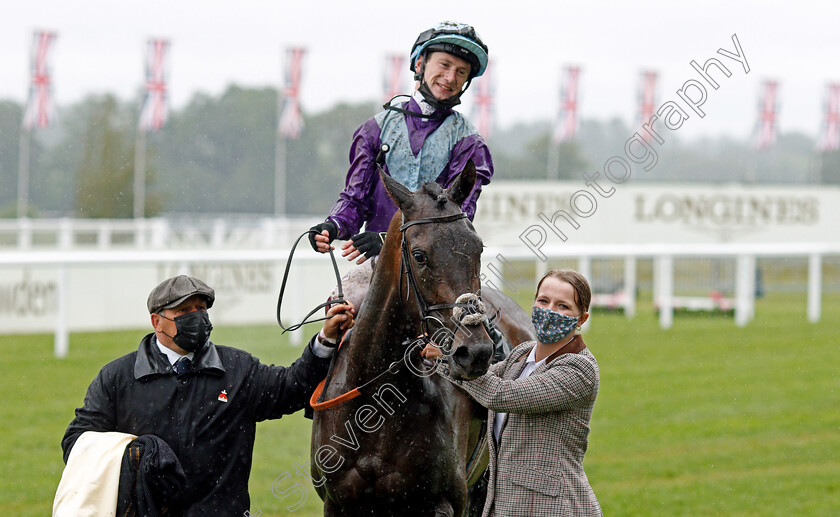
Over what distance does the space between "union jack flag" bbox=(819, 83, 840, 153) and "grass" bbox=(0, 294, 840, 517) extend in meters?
21.4

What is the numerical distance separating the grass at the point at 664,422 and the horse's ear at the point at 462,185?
2883mm

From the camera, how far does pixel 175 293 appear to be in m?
3.21

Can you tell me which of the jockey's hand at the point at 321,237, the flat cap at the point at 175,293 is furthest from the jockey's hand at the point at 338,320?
the flat cap at the point at 175,293

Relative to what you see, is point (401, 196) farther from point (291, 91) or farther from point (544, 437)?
point (291, 91)

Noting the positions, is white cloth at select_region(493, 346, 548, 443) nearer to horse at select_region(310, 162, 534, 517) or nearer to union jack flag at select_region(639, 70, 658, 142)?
horse at select_region(310, 162, 534, 517)

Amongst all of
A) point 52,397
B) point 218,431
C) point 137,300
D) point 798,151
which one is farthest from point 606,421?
point 798,151

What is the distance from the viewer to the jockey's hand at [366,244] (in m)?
3.62

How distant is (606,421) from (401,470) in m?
5.37

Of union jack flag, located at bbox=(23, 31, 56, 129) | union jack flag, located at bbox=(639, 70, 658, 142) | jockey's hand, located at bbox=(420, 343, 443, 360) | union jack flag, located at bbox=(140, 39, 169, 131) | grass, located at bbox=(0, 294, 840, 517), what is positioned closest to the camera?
jockey's hand, located at bbox=(420, 343, 443, 360)

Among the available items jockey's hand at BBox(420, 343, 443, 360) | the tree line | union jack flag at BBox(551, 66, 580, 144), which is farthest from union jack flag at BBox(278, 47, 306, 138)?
jockey's hand at BBox(420, 343, 443, 360)

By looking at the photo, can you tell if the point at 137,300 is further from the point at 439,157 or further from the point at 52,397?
the point at 439,157

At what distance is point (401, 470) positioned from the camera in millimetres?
3301

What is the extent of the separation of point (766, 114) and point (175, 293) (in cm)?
3067

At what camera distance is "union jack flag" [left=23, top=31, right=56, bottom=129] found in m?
23.6
